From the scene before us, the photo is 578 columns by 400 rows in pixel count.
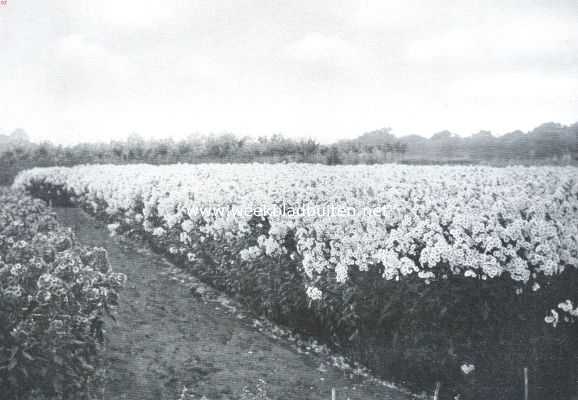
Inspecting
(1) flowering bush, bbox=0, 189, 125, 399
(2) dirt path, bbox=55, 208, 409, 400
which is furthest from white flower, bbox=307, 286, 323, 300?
(1) flowering bush, bbox=0, 189, 125, 399

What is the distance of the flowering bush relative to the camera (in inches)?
123

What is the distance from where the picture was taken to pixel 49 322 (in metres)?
3.32

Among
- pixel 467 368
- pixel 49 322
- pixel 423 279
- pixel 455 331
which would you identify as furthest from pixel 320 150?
pixel 49 322

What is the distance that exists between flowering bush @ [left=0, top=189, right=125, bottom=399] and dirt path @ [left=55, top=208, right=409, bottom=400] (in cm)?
90

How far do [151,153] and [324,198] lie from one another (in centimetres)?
2246


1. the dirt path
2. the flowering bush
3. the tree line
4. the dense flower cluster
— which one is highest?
the tree line

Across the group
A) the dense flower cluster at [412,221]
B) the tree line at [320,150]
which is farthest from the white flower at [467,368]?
the tree line at [320,150]

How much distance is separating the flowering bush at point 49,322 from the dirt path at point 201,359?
2.96 ft

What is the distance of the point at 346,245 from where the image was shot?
215 inches

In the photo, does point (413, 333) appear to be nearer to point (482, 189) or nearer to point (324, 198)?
point (324, 198)

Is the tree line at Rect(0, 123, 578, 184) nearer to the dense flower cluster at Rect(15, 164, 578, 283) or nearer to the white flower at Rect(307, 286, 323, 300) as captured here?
the dense flower cluster at Rect(15, 164, 578, 283)

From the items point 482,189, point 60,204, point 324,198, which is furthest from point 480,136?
point 60,204

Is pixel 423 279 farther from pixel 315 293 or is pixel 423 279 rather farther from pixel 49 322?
pixel 49 322

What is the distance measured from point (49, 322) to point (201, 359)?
7.21 feet
